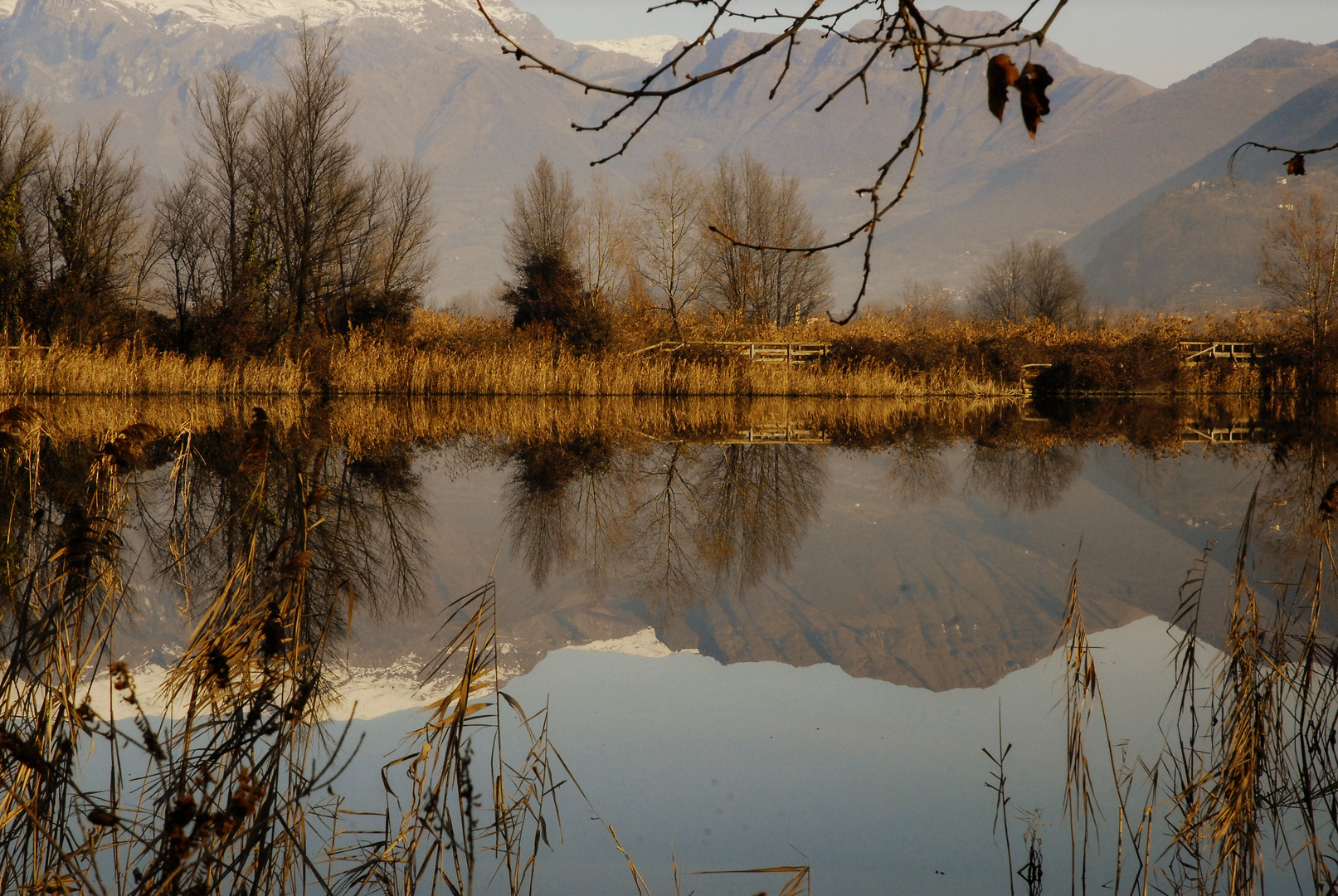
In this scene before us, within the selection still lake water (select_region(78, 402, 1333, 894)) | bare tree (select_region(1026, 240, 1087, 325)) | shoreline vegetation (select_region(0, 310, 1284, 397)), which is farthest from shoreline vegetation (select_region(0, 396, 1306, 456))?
bare tree (select_region(1026, 240, 1087, 325))

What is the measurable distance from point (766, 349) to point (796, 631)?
22270mm

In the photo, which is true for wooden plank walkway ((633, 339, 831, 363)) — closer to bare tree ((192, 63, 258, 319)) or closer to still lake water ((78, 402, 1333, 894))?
bare tree ((192, 63, 258, 319))

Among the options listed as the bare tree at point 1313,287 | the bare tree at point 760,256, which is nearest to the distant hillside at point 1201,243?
the bare tree at point 760,256

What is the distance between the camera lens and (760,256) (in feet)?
140

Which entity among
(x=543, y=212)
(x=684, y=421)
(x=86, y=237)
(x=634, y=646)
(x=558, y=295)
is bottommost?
(x=634, y=646)

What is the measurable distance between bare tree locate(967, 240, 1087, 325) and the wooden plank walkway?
27832 mm

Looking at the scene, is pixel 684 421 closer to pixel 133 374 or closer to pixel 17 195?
pixel 133 374

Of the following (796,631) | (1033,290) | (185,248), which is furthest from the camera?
(1033,290)

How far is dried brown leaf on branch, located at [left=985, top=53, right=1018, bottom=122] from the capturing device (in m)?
1.22

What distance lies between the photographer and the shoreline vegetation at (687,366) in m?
19.8

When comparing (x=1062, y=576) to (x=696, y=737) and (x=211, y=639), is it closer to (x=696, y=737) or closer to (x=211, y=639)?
(x=696, y=737)

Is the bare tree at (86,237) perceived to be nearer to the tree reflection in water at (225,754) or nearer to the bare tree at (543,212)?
the bare tree at (543,212)

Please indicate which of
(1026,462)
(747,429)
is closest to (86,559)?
(1026,462)

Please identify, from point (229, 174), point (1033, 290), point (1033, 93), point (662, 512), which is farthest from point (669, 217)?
point (1033, 290)
